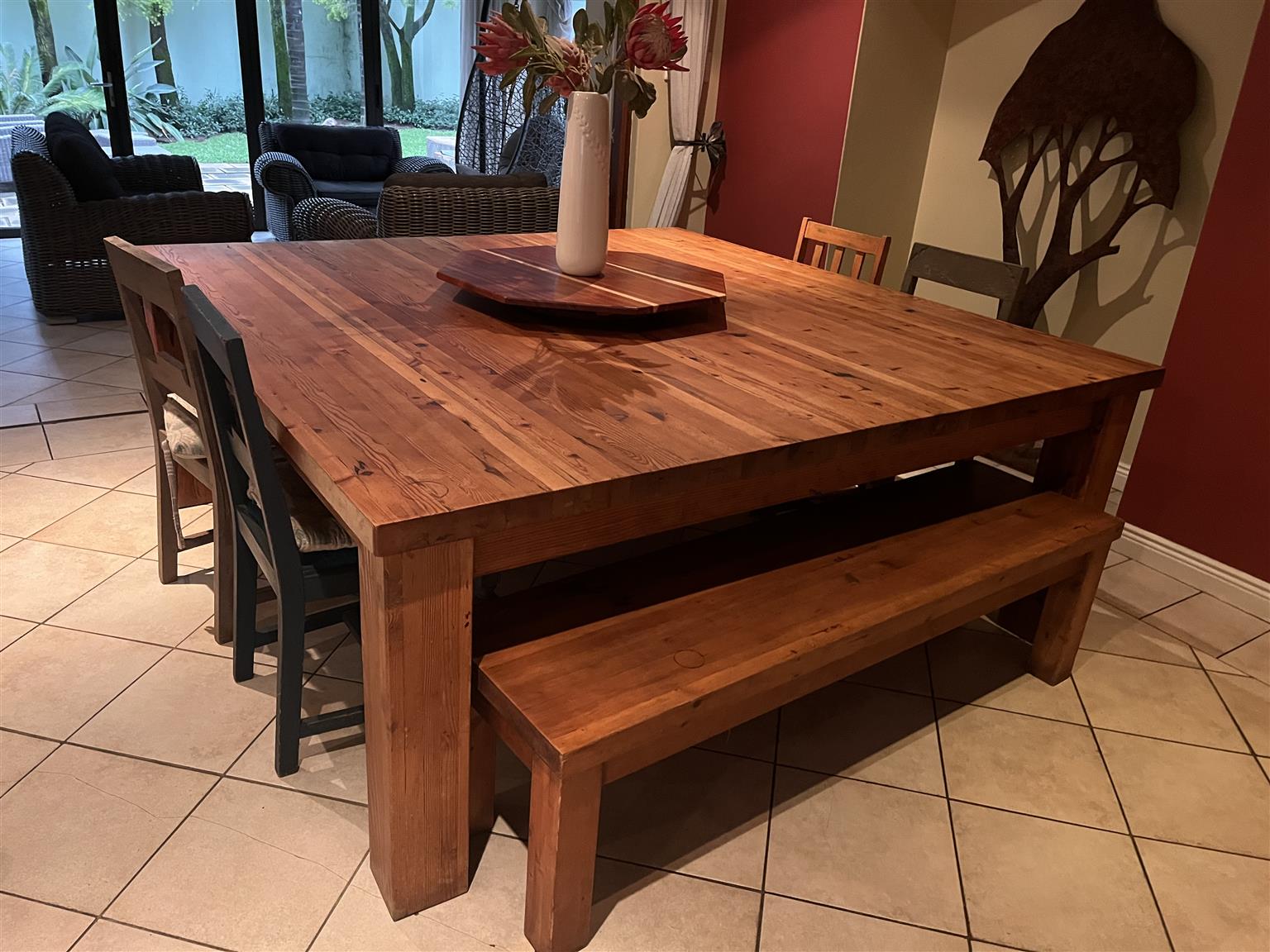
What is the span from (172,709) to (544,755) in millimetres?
1105

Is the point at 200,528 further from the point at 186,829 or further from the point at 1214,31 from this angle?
the point at 1214,31

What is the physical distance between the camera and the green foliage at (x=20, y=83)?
600 centimetres

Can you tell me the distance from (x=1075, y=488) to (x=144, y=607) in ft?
7.63

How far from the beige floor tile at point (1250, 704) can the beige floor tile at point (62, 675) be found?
2.60m

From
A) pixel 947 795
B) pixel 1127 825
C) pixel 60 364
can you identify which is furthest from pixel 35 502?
pixel 1127 825

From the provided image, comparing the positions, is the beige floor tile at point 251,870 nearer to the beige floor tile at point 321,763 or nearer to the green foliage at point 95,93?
the beige floor tile at point 321,763

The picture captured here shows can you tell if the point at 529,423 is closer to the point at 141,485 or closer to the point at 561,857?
the point at 561,857

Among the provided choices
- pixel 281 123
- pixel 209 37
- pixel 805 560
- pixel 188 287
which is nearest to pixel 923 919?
pixel 805 560

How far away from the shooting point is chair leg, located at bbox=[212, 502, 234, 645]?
1.99 meters

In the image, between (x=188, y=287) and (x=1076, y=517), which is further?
(x=1076, y=517)

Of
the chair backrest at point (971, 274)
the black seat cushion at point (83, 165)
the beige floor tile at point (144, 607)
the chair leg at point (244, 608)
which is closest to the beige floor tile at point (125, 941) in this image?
the chair leg at point (244, 608)

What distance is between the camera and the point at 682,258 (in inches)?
114

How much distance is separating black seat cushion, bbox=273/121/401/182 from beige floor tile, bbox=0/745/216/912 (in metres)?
5.38

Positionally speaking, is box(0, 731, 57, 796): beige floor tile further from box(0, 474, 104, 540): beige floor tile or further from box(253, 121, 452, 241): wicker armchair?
box(253, 121, 452, 241): wicker armchair
